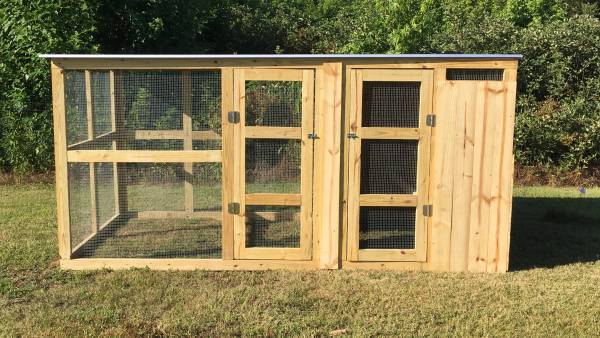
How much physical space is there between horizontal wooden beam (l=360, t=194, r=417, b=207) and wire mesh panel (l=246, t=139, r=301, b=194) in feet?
2.13

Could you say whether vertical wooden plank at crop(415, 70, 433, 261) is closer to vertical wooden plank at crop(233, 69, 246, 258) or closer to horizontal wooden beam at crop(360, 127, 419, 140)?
horizontal wooden beam at crop(360, 127, 419, 140)

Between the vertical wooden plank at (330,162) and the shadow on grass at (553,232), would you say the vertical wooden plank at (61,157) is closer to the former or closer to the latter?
the vertical wooden plank at (330,162)

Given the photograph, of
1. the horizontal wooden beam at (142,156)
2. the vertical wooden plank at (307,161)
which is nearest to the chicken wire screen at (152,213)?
the horizontal wooden beam at (142,156)

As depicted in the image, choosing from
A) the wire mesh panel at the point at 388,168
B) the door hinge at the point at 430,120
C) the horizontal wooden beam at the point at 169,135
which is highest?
the door hinge at the point at 430,120

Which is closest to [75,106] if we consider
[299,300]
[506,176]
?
[299,300]

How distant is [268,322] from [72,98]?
3.09m

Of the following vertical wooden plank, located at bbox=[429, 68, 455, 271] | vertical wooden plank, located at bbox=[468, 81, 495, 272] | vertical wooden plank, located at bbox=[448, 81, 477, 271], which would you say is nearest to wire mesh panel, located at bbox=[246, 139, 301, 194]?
vertical wooden plank, located at bbox=[429, 68, 455, 271]

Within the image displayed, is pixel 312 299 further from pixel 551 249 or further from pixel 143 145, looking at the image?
pixel 551 249

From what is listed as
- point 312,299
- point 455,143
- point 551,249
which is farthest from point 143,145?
point 551,249

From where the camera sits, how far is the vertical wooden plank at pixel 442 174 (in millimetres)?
5469

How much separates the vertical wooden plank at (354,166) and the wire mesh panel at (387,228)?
0.08 meters

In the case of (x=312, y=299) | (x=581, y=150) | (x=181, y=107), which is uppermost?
(x=181, y=107)

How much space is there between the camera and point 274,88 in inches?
219

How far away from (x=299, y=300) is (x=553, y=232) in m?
4.03
